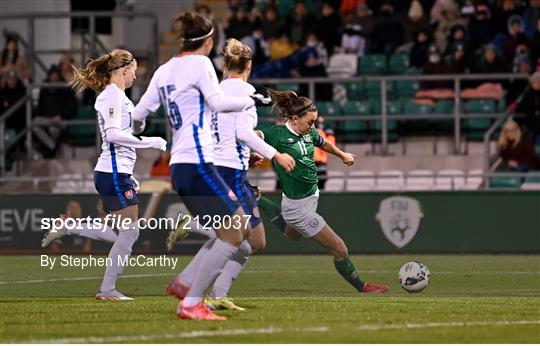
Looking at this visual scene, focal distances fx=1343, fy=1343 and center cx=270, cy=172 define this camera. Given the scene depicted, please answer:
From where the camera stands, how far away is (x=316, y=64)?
25.5 m

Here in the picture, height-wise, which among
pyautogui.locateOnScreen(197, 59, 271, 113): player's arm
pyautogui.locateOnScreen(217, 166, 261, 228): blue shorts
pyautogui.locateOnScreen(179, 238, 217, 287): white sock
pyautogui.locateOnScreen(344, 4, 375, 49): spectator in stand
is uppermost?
pyautogui.locateOnScreen(197, 59, 271, 113): player's arm

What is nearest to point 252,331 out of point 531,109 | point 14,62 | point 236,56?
point 236,56

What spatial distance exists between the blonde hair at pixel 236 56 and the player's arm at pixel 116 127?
1.09 meters

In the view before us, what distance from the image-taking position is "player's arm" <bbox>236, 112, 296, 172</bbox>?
34.0ft

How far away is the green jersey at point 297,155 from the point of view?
13.7 metres

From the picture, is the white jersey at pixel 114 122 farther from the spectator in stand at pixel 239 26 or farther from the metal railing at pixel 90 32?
the spectator in stand at pixel 239 26

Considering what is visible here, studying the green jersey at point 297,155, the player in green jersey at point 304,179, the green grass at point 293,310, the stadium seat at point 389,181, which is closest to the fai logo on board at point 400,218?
the stadium seat at point 389,181

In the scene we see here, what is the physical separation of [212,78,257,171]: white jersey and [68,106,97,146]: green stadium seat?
48.6ft

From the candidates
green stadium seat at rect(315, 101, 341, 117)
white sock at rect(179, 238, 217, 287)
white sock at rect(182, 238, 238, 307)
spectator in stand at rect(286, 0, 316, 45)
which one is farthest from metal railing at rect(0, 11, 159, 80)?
white sock at rect(182, 238, 238, 307)

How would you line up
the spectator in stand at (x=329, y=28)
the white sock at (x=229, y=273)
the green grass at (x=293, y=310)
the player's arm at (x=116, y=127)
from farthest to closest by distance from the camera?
1. the spectator in stand at (x=329, y=28)
2. the player's arm at (x=116, y=127)
3. the white sock at (x=229, y=273)
4. the green grass at (x=293, y=310)

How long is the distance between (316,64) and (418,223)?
5056 mm

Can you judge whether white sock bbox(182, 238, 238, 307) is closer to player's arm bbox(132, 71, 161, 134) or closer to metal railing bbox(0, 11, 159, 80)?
player's arm bbox(132, 71, 161, 134)

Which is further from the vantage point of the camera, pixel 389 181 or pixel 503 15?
pixel 503 15

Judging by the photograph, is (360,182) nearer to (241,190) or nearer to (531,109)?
(531,109)
